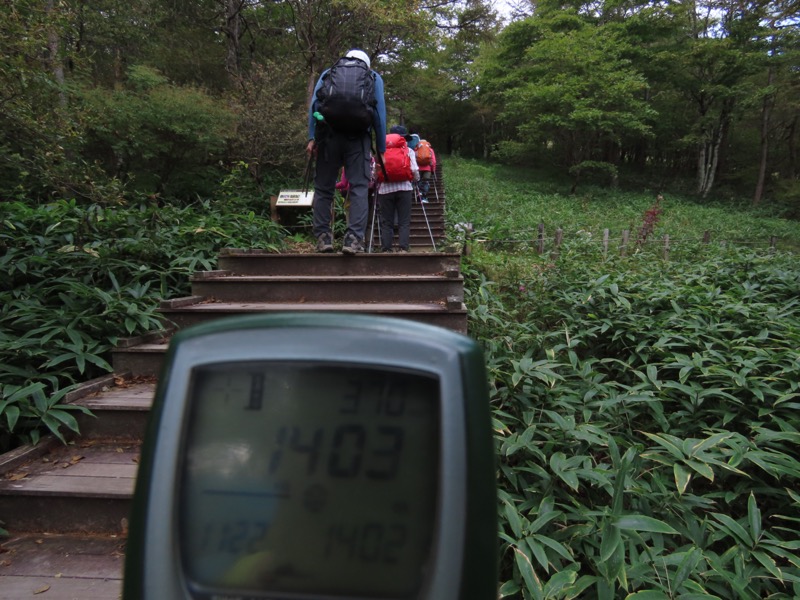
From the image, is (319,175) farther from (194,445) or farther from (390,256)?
(194,445)

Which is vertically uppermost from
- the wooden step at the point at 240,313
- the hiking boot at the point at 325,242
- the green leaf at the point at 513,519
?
the hiking boot at the point at 325,242

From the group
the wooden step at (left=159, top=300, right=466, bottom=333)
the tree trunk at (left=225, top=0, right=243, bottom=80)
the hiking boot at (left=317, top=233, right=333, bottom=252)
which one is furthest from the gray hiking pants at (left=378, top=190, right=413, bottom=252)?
the tree trunk at (left=225, top=0, right=243, bottom=80)

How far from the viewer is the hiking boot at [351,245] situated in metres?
3.42

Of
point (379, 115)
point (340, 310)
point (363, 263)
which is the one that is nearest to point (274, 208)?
point (379, 115)

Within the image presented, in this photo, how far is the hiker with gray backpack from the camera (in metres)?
3.35

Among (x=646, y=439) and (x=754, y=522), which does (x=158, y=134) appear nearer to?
(x=646, y=439)

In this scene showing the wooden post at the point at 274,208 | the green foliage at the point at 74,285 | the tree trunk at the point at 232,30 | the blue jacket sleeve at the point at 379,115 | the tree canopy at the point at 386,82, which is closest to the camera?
the green foliage at the point at 74,285

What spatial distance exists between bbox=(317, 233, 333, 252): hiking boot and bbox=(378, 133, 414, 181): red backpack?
99cm

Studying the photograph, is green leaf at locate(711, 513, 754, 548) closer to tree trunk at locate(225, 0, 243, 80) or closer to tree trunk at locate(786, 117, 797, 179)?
tree trunk at locate(225, 0, 243, 80)

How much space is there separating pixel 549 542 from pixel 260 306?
6.99 ft

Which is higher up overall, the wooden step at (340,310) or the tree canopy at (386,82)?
the tree canopy at (386,82)

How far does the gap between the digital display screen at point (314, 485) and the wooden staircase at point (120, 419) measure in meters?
1.30

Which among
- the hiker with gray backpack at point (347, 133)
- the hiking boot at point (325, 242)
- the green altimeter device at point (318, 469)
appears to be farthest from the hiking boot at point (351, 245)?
the green altimeter device at point (318, 469)

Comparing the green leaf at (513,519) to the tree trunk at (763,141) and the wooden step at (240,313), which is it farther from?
the tree trunk at (763,141)
